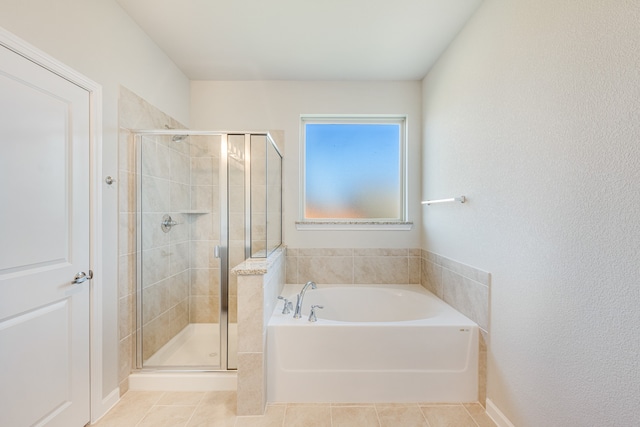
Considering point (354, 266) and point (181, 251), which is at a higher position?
point (181, 251)

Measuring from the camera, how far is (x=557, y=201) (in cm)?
115

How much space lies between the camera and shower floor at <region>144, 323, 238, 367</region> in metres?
1.94

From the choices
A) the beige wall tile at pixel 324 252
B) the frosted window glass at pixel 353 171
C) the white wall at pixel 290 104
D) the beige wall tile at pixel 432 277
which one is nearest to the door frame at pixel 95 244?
the white wall at pixel 290 104

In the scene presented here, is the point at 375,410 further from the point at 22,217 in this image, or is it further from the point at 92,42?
the point at 92,42

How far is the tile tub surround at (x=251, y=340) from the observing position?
5.29 feet

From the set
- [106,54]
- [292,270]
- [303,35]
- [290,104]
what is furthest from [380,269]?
[106,54]

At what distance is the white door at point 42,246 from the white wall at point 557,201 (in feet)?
7.59

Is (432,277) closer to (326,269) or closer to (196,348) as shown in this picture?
(326,269)

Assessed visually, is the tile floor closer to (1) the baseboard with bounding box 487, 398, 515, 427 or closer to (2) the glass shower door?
(1) the baseboard with bounding box 487, 398, 515, 427

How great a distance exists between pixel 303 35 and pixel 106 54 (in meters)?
1.28

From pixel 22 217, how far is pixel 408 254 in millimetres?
2708

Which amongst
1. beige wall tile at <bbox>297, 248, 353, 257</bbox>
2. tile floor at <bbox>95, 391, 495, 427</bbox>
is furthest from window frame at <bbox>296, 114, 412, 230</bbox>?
→ tile floor at <bbox>95, 391, 495, 427</bbox>

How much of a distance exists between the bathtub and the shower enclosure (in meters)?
0.47

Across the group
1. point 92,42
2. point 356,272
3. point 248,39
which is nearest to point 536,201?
point 356,272
